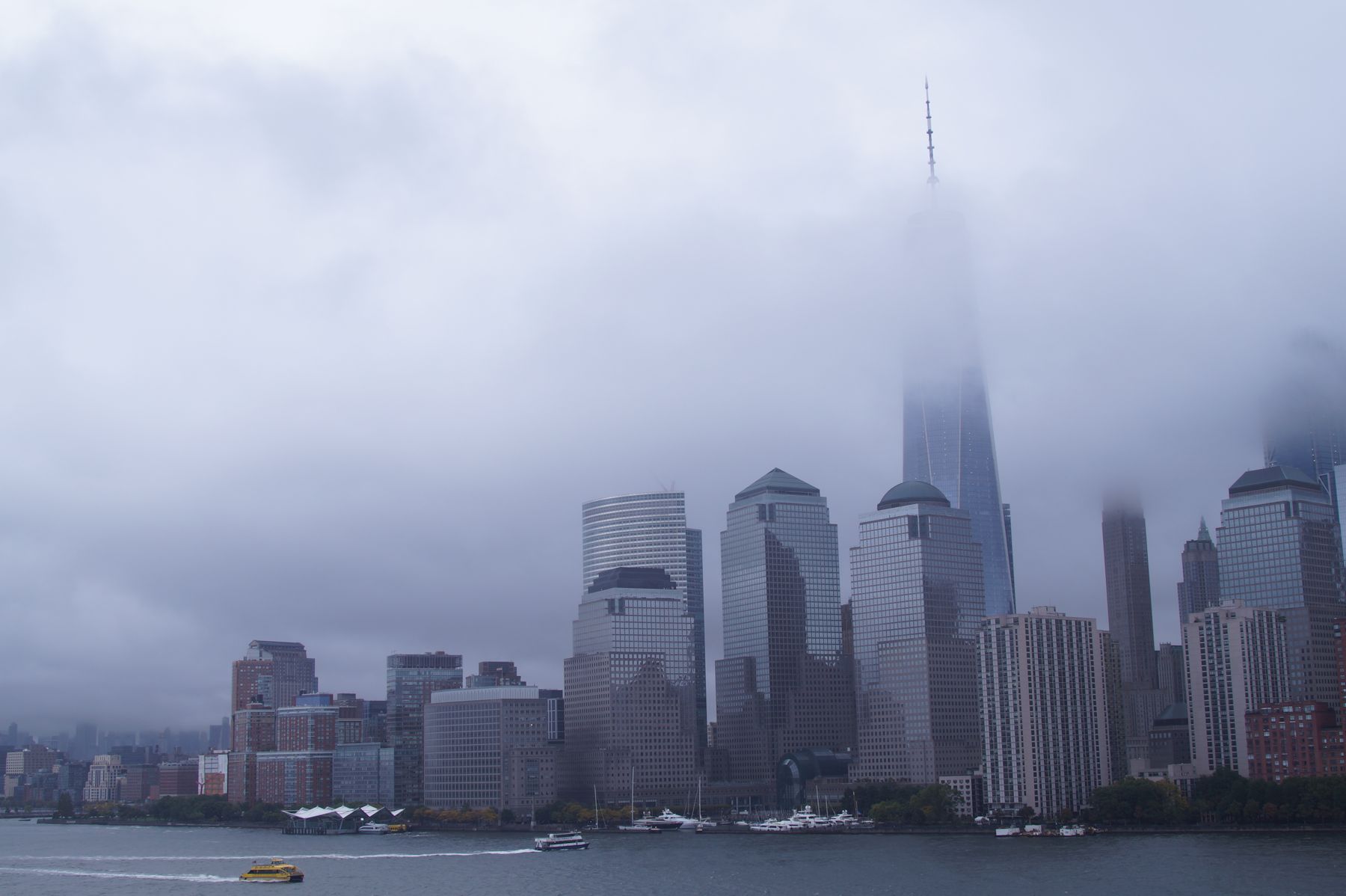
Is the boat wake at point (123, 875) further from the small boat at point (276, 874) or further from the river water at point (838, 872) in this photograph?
the small boat at point (276, 874)

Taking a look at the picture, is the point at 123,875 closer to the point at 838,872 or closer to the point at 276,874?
the point at 276,874

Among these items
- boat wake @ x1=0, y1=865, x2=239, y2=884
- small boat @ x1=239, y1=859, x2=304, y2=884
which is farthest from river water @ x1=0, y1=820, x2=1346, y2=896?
small boat @ x1=239, y1=859, x2=304, y2=884

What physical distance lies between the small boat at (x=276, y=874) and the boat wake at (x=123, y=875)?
1930 mm

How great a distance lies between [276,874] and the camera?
167750 millimetres

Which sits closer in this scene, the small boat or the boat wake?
the small boat

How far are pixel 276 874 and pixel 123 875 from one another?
23048mm

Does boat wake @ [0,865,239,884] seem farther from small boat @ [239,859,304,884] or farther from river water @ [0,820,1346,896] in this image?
small boat @ [239,859,304,884]

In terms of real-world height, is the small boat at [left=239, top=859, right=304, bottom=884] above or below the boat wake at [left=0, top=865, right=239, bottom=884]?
above

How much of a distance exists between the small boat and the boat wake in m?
1.93

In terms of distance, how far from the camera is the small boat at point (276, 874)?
166375 mm

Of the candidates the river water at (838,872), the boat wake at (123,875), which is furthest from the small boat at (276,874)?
the river water at (838,872)

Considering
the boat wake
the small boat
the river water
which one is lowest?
the river water

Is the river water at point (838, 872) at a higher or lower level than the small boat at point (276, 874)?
lower

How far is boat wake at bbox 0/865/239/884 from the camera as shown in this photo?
16950 cm
